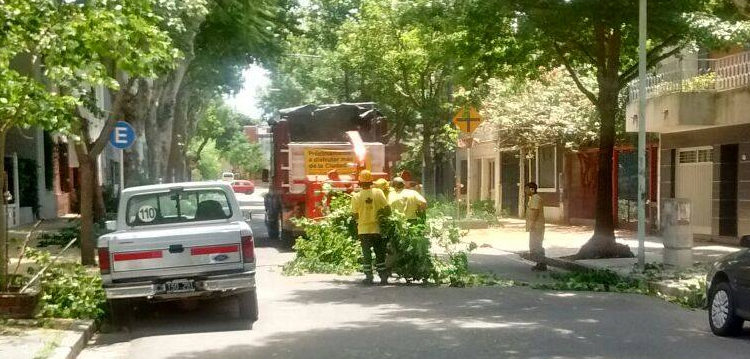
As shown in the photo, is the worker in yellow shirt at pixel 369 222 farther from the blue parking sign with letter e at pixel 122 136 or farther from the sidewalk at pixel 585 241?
the blue parking sign with letter e at pixel 122 136

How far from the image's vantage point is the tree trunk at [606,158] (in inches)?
744

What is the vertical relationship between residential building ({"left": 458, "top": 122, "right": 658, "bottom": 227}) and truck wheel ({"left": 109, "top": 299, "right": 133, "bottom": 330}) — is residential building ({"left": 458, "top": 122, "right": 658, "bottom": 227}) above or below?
above

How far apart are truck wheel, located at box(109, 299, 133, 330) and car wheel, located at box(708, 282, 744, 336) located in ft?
20.8

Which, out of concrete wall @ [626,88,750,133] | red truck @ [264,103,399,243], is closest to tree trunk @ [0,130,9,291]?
red truck @ [264,103,399,243]

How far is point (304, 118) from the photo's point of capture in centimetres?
2250

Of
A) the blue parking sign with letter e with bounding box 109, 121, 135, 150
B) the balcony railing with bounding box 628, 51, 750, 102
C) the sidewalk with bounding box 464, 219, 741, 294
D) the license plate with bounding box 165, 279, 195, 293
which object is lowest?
Result: the sidewalk with bounding box 464, 219, 741, 294

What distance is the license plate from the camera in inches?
416

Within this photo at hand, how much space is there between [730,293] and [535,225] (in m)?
8.14

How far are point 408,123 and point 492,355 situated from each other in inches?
1261

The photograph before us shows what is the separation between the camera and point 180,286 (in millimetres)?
10594

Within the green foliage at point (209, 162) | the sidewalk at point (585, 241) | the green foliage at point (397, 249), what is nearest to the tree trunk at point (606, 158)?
the sidewalk at point (585, 241)

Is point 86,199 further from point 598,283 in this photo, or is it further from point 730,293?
point 730,293

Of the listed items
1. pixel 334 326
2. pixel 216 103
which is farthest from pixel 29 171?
pixel 216 103

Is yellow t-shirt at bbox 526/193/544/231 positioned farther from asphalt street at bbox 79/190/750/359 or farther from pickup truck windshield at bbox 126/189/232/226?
pickup truck windshield at bbox 126/189/232/226
